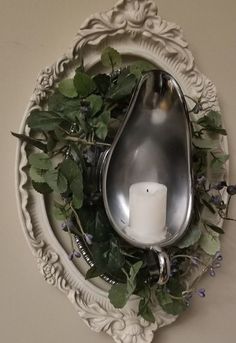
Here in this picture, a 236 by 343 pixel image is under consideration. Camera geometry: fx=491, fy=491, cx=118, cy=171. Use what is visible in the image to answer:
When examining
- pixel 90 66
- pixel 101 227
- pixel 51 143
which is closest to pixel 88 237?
pixel 101 227

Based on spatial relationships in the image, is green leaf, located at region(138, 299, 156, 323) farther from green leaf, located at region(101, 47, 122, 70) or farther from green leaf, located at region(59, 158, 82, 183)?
green leaf, located at region(101, 47, 122, 70)

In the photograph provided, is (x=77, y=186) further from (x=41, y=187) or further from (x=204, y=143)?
(x=204, y=143)

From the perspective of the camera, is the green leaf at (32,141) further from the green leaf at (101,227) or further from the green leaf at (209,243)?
the green leaf at (209,243)

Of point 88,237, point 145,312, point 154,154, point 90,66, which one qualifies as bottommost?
point 145,312

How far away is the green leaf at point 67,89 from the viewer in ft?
2.03

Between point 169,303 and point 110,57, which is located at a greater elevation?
point 110,57

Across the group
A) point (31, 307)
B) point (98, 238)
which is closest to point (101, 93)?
point (98, 238)

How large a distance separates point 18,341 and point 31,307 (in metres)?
0.04

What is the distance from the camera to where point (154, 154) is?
65cm

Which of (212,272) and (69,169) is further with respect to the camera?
(212,272)

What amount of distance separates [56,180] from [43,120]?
76 mm

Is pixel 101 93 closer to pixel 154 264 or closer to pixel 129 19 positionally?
pixel 129 19

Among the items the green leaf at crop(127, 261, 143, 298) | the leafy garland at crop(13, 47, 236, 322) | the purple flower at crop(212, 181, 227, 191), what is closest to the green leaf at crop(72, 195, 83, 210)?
the leafy garland at crop(13, 47, 236, 322)

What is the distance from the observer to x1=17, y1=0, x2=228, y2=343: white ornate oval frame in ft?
2.04
